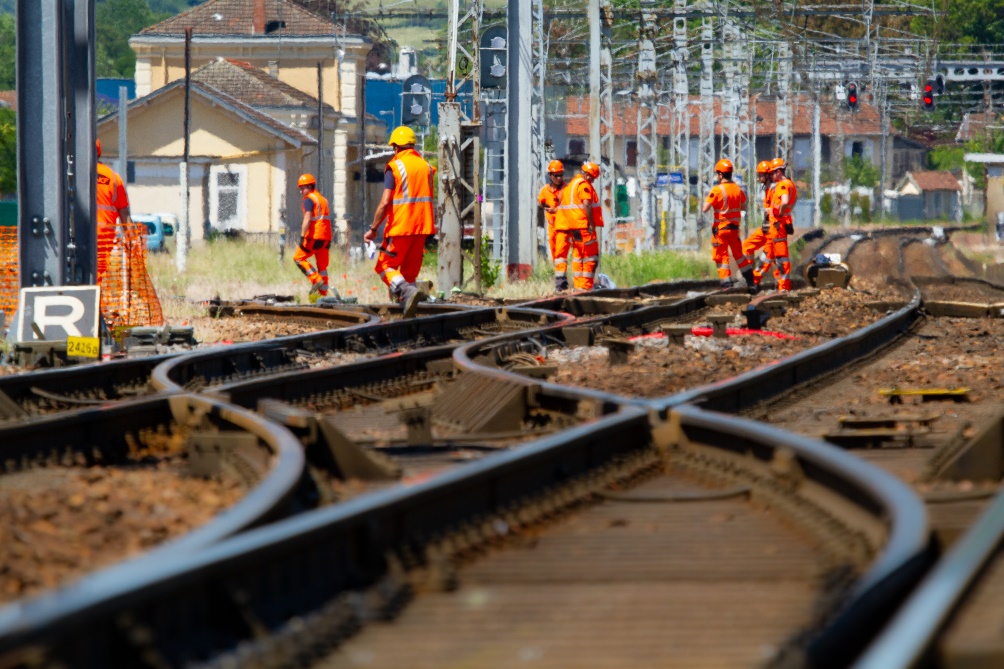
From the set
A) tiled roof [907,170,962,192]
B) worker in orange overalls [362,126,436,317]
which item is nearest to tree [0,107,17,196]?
worker in orange overalls [362,126,436,317]

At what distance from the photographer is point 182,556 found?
359 centimetres

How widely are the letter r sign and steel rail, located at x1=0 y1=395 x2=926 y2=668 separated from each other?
22.0 feet

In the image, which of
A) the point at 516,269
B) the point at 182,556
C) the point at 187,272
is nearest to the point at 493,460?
the point at 182,556

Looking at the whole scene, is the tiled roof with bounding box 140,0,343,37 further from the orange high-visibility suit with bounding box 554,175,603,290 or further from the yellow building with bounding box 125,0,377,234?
the orange high-visibility suit with bounding box 554,175,603,290

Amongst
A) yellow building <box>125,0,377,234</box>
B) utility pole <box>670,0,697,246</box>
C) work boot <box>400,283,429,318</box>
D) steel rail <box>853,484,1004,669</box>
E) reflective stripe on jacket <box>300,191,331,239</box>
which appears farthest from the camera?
yellow building <box>125,0,377,234</box>

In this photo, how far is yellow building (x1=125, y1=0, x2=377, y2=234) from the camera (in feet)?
194

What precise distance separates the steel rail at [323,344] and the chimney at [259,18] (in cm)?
5198

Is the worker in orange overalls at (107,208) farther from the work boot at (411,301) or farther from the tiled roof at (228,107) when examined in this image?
the tiled roof at (228,107)

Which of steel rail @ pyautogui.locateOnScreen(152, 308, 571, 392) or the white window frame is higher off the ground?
Answer: the white window frame

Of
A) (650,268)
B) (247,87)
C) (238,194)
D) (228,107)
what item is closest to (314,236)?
(650,268)

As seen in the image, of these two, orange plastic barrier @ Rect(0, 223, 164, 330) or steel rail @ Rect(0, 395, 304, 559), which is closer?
steel rail @ Rect(0, 395, 304, 559)

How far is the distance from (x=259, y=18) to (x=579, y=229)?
45816 millimetres

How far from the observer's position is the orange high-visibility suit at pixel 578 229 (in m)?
21.5

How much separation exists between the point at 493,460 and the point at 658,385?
427 cm
